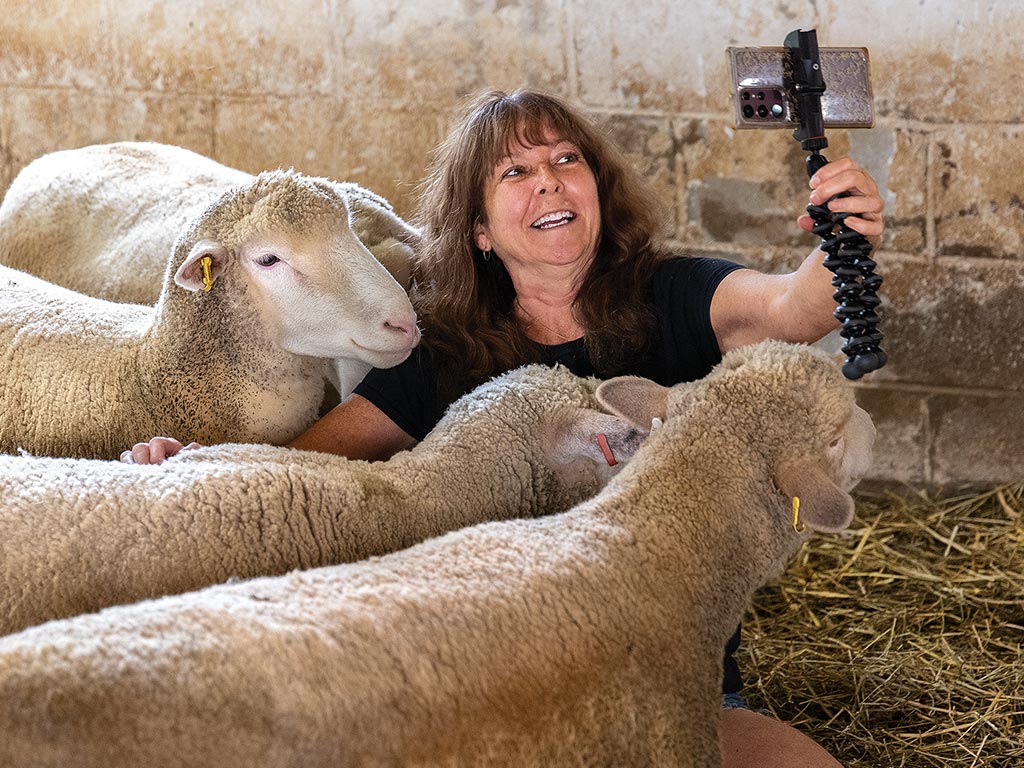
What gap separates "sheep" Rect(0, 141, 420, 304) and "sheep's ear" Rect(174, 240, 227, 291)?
2.26ft

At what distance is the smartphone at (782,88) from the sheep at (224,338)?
3.25ft

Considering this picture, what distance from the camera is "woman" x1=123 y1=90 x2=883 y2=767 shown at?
2.91 metres

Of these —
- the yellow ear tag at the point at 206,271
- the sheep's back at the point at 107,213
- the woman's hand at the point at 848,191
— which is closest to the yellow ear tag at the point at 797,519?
the woman's hand at the point at 848,191

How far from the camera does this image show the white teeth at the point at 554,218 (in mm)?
2919

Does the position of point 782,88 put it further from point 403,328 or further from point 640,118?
point 640,118

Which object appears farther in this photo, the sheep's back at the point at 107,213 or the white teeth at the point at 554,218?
the sheep's back at the point at 107,213

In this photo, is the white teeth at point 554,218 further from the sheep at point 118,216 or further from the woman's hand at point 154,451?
the woman's hand at point 154,451

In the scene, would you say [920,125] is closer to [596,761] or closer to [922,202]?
[922,202]

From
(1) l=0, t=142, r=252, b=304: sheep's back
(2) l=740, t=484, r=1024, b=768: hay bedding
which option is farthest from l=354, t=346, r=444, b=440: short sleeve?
(2) l=740, t=484, r=1024, b=768: hay bedding

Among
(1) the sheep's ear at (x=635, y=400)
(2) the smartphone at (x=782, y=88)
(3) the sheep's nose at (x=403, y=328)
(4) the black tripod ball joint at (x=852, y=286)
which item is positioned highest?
(2) the smartphone at (x=782, y=88)

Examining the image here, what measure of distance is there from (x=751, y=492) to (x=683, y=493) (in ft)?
0.50

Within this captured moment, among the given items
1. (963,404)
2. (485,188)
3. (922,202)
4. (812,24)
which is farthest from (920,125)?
(485,188)

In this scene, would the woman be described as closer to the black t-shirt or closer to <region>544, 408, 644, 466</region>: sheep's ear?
the black t-shirt

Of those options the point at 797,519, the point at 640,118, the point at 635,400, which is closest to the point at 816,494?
the point at 797,519
